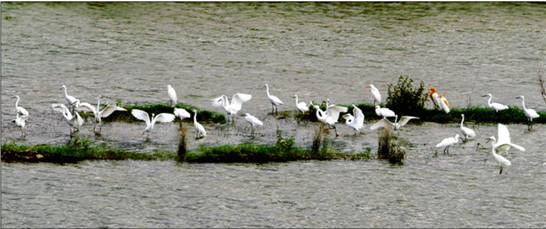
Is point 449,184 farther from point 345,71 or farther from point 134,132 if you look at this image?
point 345,71

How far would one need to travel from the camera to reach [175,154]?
Answer: 21.0 m

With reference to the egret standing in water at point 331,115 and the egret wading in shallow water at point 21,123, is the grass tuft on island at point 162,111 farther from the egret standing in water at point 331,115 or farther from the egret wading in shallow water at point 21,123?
the egret standing in water at point 331,115

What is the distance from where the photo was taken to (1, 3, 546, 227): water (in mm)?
18297

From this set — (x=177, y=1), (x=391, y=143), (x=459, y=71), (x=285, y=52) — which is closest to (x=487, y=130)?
(x=391, y=143)

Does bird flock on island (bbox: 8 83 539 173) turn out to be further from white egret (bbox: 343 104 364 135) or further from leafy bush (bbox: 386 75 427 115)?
leafy bush (bbox: 386 75 427 115)

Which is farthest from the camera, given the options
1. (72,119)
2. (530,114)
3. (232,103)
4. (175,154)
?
(530,114)

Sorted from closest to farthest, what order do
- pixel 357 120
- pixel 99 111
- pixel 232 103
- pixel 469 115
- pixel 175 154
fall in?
pixel 175 154, pixel 357 120, pixel 99 111, pixel 232 103, pixel 469 115

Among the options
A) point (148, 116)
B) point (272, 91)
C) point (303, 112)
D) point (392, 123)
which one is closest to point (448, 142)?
point (392, 123)

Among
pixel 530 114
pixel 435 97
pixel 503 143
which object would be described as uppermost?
pixel 435 97

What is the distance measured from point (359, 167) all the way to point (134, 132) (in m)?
5.08

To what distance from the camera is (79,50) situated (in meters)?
32.2

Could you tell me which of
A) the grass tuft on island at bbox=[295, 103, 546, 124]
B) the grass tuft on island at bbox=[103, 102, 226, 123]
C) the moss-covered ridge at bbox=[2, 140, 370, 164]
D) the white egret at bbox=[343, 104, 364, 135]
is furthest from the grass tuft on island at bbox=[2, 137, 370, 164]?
the grass tuft on island at bbox=[295, 103, 546, 124]

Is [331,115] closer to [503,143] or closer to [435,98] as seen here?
[435,98]

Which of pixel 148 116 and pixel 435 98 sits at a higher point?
pixel 435 98
